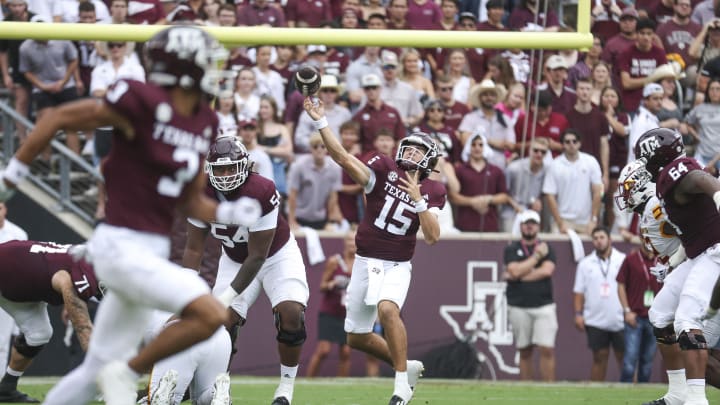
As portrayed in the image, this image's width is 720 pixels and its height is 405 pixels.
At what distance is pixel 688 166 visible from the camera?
8305 millimetres

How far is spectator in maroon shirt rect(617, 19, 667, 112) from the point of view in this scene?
1488 centimetres

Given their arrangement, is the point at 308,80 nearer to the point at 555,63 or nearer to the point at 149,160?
the point at 149,160

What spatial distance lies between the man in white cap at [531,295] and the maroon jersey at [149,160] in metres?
7.71

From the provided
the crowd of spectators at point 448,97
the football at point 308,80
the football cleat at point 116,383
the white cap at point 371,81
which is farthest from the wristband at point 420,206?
the white cap at point 371,81

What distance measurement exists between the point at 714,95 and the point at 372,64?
382 cm

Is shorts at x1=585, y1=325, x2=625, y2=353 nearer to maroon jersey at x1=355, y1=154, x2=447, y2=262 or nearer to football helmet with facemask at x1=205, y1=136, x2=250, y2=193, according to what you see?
maroon jersey at x1=355, y1=154, x2=447, y2=262

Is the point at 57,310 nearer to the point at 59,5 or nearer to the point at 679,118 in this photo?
the point at 59,5

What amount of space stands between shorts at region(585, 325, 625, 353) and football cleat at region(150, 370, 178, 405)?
7.13 m

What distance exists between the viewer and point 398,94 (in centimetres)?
1409

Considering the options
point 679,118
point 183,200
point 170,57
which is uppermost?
point 170,57

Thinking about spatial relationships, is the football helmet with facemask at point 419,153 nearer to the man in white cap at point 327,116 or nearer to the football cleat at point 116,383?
the football cleat at point 116,383

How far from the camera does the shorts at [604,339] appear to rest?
1341 centimetres

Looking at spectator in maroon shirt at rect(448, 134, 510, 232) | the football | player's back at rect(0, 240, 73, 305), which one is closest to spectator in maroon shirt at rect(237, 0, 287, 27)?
spectator in maroon shirt at rect(448, 134, 510, 232)

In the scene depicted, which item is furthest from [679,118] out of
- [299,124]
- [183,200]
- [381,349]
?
[183,200]
